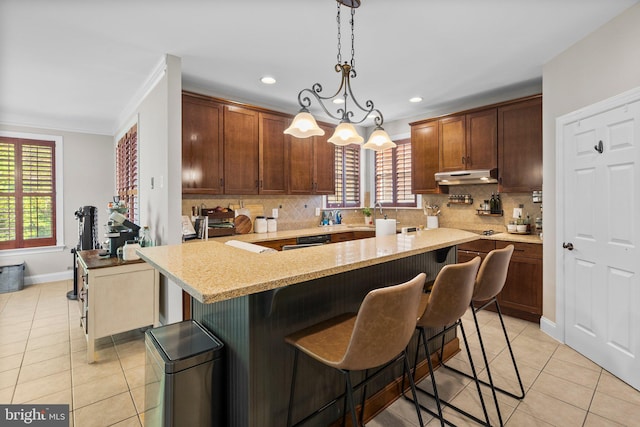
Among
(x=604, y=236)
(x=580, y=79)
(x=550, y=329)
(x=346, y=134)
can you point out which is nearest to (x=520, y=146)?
(x=580, y=79)

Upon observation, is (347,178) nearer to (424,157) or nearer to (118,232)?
(424,157)

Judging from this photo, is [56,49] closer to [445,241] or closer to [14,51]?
[14,51]

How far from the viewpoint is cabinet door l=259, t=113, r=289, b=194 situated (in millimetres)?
4170

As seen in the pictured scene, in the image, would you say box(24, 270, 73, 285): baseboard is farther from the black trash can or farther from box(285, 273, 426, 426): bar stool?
box(285, 273, 426, 426): bar stool

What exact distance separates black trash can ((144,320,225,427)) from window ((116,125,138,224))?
3075 millimetres

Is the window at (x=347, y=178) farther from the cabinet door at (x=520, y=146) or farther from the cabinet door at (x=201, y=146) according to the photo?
the cabinet door at (x=520, y=146)

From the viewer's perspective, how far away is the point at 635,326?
2.32 meters

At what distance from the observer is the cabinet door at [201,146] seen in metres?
3.48

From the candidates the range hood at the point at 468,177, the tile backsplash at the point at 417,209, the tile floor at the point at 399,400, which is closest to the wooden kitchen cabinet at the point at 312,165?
the tile backsplash at the point at 417,209

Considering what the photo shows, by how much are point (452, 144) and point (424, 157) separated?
45 cm

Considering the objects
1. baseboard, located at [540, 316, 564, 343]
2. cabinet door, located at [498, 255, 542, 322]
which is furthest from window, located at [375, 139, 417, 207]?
baseboard, located at [540, 316, 564, 343]

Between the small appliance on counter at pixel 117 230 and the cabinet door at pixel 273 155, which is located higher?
the cabinet door at pixel 273 155

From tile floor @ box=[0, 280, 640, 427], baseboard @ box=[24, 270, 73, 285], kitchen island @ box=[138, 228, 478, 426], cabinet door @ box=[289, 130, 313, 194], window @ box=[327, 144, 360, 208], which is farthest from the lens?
window @ box=[327, 144, 360, 208]

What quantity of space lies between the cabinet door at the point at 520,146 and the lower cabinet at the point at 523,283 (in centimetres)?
73
